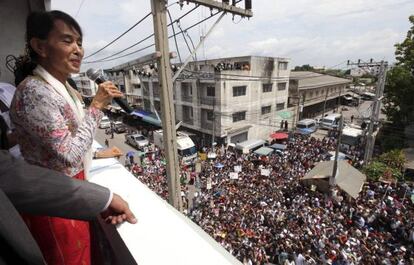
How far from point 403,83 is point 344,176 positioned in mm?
10227

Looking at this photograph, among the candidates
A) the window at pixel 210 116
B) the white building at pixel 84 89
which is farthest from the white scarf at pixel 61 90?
the window at pixel 210 116

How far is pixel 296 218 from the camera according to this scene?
35.1 feet

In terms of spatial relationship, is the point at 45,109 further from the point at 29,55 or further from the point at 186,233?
the point at 186,233

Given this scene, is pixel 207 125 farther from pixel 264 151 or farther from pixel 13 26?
pixel 13 26

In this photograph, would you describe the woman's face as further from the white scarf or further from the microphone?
the microphone

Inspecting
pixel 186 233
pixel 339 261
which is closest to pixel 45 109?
pixel 186 233

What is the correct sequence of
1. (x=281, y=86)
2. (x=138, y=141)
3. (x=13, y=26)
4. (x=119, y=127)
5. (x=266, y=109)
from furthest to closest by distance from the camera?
(x=119, y=127), (x=281, y=86), (x=266, y=109), (x=138, y=141), (x=13, y=26)

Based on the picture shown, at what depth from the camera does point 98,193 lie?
110cm

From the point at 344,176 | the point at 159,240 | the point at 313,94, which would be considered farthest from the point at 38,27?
the point at 313,94

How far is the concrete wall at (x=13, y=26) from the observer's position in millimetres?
4664

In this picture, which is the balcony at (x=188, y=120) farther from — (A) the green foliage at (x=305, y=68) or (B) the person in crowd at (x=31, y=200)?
(A) the green foliage at (x=305, y=68)

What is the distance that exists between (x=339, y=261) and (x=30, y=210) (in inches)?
367

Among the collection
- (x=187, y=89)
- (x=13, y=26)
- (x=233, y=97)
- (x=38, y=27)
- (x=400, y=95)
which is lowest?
(x=233, y=97)

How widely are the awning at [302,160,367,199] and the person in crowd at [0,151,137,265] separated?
544 inches
